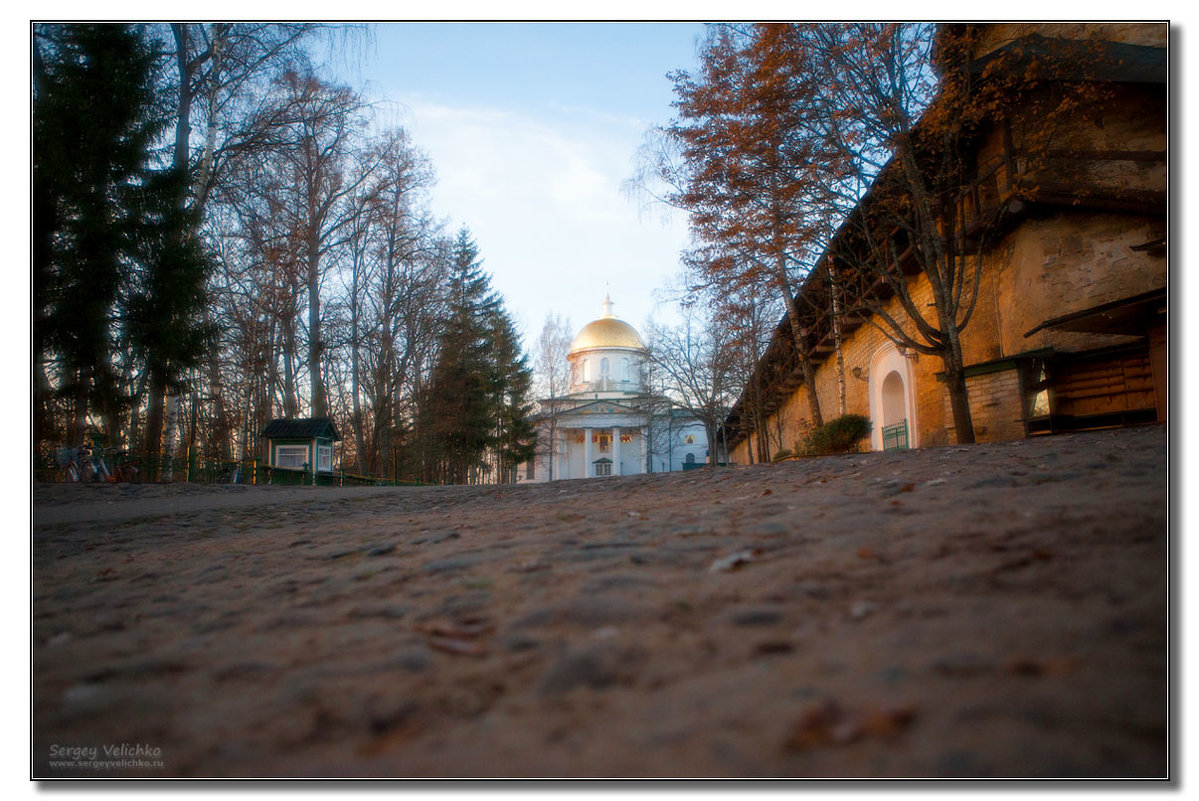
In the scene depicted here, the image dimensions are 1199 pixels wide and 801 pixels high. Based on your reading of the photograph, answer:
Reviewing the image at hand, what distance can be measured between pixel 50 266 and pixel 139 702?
112 inches

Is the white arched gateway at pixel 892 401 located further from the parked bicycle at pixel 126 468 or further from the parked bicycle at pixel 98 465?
the parked bicycle at pixel 126 468

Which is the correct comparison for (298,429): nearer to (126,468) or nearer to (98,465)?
(126,468)

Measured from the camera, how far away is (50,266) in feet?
11.4

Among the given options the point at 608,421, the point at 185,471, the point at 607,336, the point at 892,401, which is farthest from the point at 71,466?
the point at 607,336

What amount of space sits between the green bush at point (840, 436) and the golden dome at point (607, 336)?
41.0 metres

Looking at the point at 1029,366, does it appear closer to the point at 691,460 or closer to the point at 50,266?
the point at 50,266

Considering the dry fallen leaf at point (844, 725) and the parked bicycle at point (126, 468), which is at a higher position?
the parked bicycle at point (126, 468)

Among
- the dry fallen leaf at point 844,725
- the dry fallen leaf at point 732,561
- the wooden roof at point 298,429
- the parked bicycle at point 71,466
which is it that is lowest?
the dry fallen leaf at point 844,725

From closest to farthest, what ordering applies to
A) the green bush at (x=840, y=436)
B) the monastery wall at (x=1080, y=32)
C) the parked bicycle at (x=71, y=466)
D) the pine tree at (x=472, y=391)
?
1. the monastery wall at (x=1080, y=32)
2. the parked bicycle at (x=71, y=466)
3. the green bush at (x=840, y=436)
4. the pine tree at (x=472, y=391)

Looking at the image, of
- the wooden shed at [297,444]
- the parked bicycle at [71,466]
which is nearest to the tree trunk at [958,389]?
the parked bicycle at [71,466]

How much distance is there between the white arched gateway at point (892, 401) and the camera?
13.6 meters

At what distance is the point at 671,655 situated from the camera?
4.94ft

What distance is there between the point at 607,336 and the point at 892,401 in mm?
42566

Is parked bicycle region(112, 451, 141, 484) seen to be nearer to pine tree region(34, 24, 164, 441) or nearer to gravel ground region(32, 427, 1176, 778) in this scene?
pine tree region(34, 24, 164, 441)
